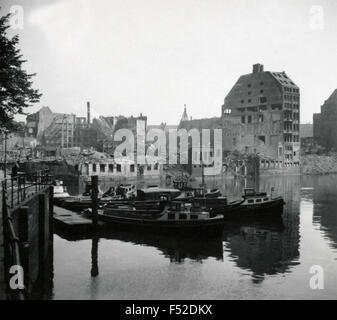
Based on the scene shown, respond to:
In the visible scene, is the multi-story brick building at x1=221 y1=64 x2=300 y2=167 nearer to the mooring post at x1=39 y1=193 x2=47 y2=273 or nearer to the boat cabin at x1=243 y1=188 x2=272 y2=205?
the boat cabin at x1=243 y1=188 x2=272 y2=205

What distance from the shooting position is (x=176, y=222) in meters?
34.8

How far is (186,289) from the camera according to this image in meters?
22.3

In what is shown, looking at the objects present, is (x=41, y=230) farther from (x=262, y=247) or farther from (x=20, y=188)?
(x=262, y=247)

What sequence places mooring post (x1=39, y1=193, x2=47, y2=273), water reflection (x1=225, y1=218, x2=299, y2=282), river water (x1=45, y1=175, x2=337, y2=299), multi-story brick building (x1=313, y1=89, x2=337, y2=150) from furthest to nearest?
multi-story brick building (x1=313, y1=89, x2=337, y2=150) < water reflection (x1=225, y1=218, x2=299, y2=282) < mooring post (x1=39, y1=193, x2=47, y2=273) < river water (x1=45, y1=175, x2=337, y2=299)

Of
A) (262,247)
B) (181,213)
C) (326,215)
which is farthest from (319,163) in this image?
(181,213)

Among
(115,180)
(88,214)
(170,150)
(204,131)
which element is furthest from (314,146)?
(88,214)

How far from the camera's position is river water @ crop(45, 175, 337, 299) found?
2186cm

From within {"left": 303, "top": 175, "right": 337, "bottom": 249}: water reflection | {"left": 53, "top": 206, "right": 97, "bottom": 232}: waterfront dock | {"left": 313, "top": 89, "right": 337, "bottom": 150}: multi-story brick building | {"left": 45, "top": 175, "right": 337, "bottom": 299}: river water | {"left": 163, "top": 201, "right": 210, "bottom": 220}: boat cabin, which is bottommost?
{"left": 45, "top": 175, "right": 337, "bottom": 299}: river water

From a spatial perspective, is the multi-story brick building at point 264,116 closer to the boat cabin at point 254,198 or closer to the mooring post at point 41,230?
the boat cabin at point 254,198

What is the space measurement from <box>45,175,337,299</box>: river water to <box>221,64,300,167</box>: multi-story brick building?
293 feet

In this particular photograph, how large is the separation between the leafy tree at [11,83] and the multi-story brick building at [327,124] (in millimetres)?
141766

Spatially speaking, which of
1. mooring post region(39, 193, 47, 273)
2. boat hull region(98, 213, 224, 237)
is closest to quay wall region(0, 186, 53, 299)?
mooring post region(39, 193, 47, 273)
